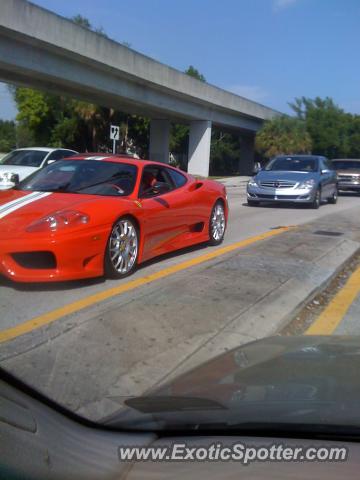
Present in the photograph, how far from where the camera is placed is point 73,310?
4.96m

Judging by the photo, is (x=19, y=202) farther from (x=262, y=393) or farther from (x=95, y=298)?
(x=262, y=393)

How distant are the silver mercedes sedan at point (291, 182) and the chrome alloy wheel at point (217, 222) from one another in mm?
6731

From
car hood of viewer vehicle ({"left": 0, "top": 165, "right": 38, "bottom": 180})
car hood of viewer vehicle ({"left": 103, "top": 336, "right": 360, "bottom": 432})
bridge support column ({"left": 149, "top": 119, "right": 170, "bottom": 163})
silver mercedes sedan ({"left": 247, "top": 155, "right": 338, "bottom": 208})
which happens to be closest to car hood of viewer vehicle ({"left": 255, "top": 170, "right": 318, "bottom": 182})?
silver mercedes sedan ({"left": 247, "top": 155, "right": 338, "bottom": 208})

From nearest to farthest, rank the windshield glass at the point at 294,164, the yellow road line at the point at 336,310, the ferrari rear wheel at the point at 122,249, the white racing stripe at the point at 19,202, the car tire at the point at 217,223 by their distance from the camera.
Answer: the yellow road line at the point at 336,310
the white racing stripe at the point at 19,202
the ferrari rear wheel at the point at 122,249
the car tire at the point at 217,223
the windshield glass at the point at 294,164

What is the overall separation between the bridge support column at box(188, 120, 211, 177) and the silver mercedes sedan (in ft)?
78.9

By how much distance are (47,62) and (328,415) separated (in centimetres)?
2456

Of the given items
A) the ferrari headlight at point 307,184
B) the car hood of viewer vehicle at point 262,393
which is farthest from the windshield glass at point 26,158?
the car hood of viewer vehicle at point 262,393

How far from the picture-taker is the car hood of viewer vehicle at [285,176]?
1560cm

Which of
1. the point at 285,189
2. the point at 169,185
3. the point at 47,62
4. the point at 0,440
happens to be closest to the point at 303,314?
the point at 169,185

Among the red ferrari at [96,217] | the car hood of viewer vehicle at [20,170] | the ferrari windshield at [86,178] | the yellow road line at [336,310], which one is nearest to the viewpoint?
the yellow road line at [336,310]

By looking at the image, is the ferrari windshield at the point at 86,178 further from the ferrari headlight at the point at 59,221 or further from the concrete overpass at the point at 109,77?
the concrete overpass at the point at 109,77

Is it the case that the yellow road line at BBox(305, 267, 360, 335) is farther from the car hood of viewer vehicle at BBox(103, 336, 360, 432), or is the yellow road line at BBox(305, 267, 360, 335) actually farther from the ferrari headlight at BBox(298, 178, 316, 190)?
the ferrari headlight at BBox(298, 178, 316, 190)

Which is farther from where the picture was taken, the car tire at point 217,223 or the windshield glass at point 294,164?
the windshield glass at point 294,164

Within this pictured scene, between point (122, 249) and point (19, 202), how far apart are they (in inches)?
45.5
